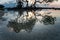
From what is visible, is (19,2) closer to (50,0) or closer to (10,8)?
(10,8)

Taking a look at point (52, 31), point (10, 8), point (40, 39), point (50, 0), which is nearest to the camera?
point (40, 39)

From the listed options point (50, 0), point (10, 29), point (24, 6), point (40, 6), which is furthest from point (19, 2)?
point (10, 29)

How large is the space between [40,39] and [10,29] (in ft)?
10.7

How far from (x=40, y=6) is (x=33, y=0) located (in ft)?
3.98

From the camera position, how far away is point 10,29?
11.6 metres

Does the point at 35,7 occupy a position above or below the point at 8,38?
below

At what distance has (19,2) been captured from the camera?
21.4m

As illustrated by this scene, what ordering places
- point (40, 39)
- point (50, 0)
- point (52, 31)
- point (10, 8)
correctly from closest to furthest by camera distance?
point (40, 39), point (52, 31), point (10, 8), point (50, 0)

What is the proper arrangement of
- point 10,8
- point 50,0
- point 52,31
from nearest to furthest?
point 52,31 < point 10,8 < point 50,0

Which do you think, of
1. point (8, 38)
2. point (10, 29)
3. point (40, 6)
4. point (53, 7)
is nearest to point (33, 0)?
point (40, 6)

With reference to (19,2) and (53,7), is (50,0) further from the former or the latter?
(19,2)

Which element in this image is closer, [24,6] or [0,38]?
[0,38]

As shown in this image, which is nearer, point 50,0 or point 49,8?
point 49,8

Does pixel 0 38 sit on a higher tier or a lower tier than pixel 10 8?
higher
